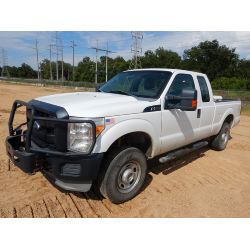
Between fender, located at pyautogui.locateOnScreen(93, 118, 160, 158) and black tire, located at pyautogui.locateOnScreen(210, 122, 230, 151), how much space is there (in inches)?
118

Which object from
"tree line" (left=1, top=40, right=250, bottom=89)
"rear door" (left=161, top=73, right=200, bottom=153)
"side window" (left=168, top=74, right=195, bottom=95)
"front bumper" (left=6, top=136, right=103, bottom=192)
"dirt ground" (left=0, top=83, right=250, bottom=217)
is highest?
"tree line" (left=1, top=40, right=250, bottom=89)

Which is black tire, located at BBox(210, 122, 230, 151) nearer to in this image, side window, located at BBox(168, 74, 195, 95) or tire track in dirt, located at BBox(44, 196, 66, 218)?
side window, located at BBox(168, 74, 195, 95)

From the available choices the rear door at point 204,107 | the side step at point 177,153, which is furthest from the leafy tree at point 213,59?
the side step at point 177,153

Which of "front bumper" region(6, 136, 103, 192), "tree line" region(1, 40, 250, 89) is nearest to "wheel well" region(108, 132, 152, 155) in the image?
"front bumper" region(6, 136, 103, 192)

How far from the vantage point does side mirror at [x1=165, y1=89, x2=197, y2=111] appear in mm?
4070

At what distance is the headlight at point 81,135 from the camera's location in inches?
127

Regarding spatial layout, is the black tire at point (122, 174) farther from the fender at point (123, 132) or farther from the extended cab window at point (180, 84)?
the extended cab window at point (180, 84)

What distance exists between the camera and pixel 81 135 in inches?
128

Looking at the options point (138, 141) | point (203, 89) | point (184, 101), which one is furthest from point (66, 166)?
point (203, 89)

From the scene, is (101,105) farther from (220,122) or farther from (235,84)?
(235,84)

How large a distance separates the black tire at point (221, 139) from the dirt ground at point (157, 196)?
43.4 inches

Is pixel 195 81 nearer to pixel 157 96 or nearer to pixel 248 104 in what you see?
pixel 157 96

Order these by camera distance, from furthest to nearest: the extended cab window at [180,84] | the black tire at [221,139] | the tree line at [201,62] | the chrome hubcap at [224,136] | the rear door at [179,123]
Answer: the tree line at [201,62]
the chrome hubcap at [224,136]
the black tire at [221,139]
the extended cab window at [180,84]
the rear door at [179,123]

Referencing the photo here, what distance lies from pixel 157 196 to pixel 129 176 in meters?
0.64
